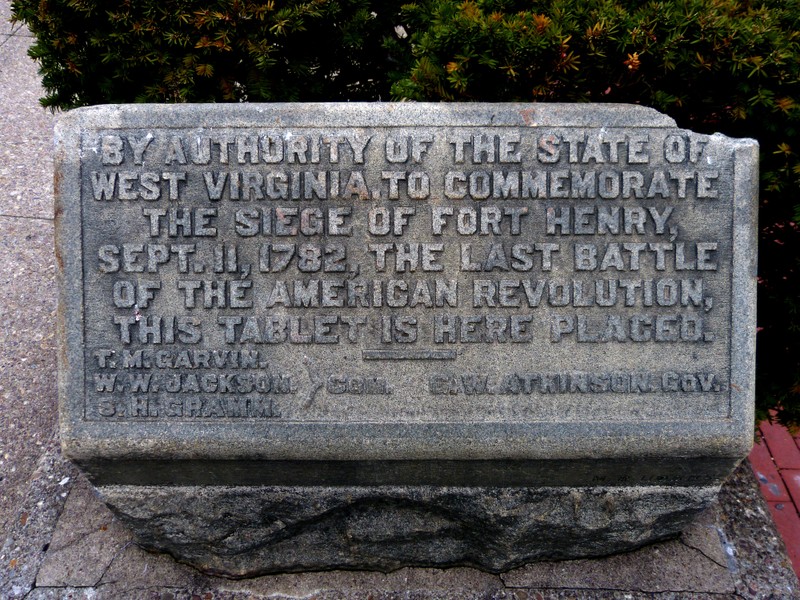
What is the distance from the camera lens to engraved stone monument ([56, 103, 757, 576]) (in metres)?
2.03

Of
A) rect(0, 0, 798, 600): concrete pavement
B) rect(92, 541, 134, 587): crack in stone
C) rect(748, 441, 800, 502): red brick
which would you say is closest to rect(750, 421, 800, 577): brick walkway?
rect(748, 441, 800, 502): red brick

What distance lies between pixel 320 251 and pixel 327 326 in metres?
0.25

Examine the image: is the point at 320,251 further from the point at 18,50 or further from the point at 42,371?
the point at 18,50

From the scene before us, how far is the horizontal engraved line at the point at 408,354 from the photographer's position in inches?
82.2

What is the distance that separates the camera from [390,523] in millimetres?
2248

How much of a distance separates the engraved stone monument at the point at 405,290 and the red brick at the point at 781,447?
1430 mm

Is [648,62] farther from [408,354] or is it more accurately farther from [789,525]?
[789,525]

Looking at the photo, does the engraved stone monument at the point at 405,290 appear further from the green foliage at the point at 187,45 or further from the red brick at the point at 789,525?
the red brick at the point at 789,525

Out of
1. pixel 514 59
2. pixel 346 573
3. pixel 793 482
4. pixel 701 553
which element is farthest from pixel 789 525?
pixel 514 59

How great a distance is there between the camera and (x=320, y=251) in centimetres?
206

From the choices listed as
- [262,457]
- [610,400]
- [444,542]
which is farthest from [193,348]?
[610,400]

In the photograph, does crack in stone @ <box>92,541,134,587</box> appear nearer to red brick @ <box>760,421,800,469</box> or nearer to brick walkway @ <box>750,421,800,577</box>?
brick walkway @ <box>750,421,800,577</box>

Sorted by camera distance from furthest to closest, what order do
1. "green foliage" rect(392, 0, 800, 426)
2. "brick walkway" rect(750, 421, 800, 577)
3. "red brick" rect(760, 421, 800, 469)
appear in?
"red brick" rect(760, 421, 800, 469) → "brick walkway" rect(750, 421, 800, 577) → "green foliage" rect(392, 0, 800, 426)

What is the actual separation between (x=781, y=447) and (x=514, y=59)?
8.54 feet
